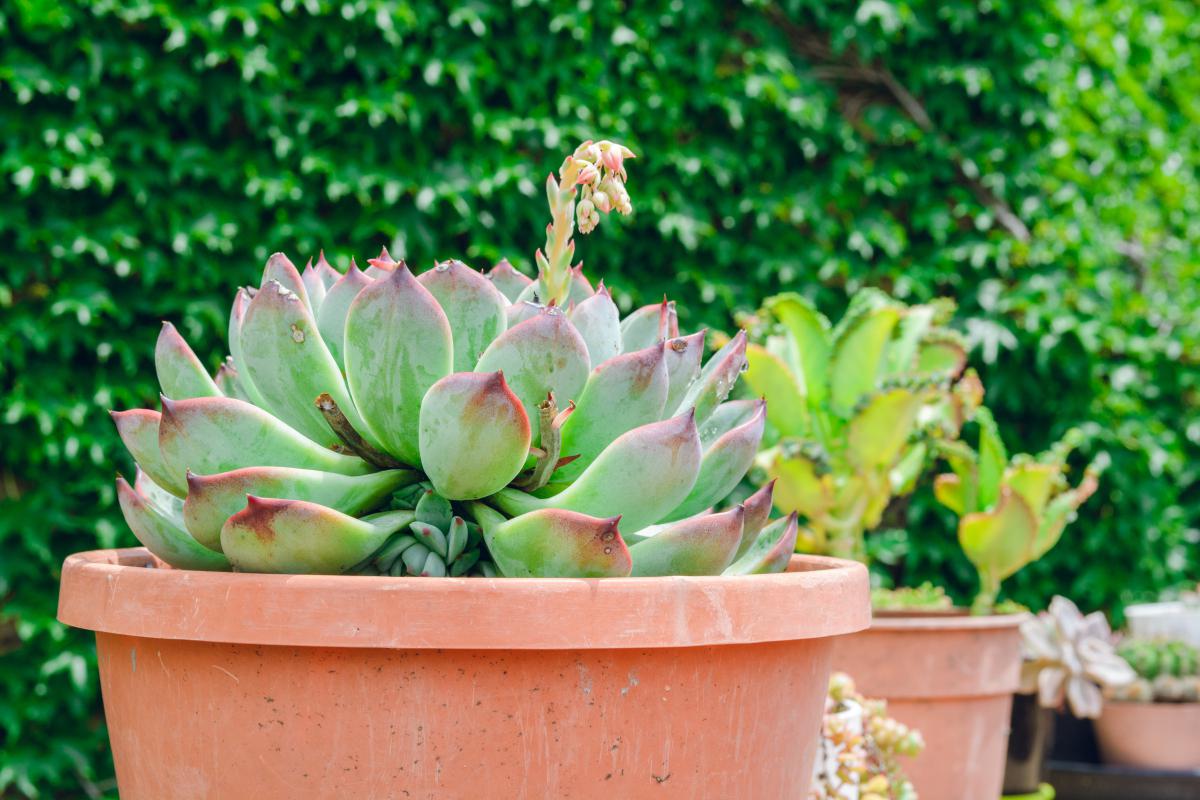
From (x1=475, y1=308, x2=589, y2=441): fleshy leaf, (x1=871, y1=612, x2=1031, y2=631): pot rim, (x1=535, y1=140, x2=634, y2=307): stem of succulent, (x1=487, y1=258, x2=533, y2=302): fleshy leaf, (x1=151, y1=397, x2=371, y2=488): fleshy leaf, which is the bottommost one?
(x1=871, y1=612, x2=1031, y2=631): pot rim

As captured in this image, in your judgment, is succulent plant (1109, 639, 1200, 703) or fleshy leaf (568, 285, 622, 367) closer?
fleshy leaf (568, 285, 622, 367)

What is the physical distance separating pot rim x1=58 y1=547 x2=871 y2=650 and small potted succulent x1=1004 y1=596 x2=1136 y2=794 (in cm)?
125

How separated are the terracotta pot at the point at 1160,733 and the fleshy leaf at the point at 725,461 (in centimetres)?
148

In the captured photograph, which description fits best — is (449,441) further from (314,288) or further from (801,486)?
(801,486)

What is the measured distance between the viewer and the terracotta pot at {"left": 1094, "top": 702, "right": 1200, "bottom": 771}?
2.01m


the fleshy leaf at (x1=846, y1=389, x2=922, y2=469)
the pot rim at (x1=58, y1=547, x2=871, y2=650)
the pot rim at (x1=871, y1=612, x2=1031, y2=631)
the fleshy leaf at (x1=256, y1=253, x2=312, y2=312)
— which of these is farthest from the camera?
the fleshy leaf at (x1=846, y1=389, x2=922, y2=469)

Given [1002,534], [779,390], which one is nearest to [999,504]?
[1002,534]

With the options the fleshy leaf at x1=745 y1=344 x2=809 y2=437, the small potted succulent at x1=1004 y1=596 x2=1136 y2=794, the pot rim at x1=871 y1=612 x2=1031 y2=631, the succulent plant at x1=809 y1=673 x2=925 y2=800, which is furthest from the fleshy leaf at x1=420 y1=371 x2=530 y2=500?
the small potted succulent at x1=1004 y1=596 x2=1136 y2=794

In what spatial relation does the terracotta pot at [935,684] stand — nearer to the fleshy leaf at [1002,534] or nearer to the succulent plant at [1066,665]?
the fleshy leaf at [1002,534]

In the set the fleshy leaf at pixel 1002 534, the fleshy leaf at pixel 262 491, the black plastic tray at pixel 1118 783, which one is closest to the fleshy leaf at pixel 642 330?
the fleshy leaf at pixel 262 491

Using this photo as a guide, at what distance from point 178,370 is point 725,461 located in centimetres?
43

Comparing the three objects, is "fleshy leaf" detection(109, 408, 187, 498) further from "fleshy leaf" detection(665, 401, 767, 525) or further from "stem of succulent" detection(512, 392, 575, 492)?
"fleshy leaf" detection(665, 401, 767, 525)

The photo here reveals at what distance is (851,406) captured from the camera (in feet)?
5.58

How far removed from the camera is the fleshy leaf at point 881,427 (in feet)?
5.28
